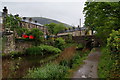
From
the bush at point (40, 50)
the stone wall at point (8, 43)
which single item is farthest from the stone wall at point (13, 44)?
the bush at point (40, 50)

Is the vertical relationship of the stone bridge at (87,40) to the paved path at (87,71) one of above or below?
above

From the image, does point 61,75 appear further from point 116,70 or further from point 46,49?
point 46,49

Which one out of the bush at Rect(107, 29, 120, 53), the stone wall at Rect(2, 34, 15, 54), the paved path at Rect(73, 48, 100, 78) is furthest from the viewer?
the stone wall at Rect(2, 34, 15, 54)

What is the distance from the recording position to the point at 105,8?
6.91 m

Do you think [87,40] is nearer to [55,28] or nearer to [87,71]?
[55,28]

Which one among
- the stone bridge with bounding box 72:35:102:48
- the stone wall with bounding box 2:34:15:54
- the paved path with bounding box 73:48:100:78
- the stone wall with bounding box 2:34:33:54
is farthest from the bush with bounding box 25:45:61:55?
the paved path with bounding box 73:48:100:78

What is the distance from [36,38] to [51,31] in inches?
871

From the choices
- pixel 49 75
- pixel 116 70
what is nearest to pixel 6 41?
pixel 49 75

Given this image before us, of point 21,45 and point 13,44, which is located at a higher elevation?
point 13,44

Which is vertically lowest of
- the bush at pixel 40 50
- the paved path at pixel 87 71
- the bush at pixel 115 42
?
the bush at pixel 40 50

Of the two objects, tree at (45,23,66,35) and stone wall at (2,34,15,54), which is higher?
tree at (45,23,66,35)

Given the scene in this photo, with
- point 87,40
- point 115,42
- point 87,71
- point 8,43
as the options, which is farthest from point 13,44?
point 115,42

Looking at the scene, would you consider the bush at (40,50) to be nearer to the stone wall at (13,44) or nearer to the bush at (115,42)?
the stone wall at (13,44)

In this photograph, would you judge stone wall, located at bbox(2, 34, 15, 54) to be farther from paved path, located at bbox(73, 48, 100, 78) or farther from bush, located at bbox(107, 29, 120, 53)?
bush, located at bbox(107, 29, 120, 53)
